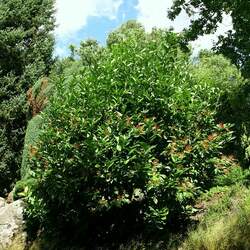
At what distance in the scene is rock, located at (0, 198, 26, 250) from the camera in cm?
1440

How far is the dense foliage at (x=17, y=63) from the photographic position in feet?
95.4

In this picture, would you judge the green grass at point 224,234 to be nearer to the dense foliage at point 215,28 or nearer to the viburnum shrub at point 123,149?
the viburnum shrub at point 123,149

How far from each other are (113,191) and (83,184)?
705 millimetres

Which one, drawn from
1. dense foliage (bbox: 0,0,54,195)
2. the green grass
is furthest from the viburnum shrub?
dense foliage (bbox: 0,0,54,195)

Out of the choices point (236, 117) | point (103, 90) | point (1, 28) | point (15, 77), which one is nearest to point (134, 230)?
point (103, 90)

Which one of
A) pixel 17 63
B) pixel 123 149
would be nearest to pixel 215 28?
pixel 123 149

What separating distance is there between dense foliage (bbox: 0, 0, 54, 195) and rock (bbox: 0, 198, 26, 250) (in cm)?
1313

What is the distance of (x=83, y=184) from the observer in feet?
36.4

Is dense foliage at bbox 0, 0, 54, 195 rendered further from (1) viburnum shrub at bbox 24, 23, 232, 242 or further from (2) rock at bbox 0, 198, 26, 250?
(1) viburnum shrub at bbox 24, 23, 232, 242

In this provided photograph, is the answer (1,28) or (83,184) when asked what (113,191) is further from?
(1,28)

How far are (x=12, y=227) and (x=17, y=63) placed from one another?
18103 millimetres

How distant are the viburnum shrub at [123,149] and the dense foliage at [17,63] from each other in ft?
56.5

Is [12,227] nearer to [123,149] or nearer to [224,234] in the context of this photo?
[123,149]

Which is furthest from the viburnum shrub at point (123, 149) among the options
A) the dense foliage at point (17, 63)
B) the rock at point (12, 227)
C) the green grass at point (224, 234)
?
the dense foliage at point (17, 63)
